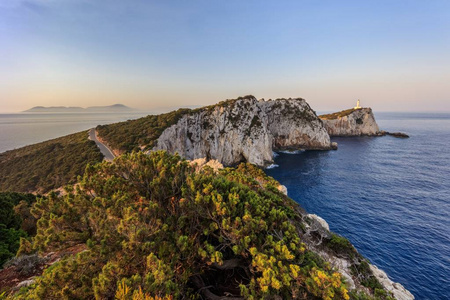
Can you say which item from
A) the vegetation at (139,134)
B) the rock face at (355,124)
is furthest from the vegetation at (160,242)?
the rock face at (355,124)

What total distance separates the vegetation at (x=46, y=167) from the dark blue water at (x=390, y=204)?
43.2 meters

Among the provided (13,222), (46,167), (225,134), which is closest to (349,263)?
(13,222)

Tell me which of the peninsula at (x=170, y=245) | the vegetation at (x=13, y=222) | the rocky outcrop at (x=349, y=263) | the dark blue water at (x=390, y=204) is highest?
the peninsula at (x=170, y=245)

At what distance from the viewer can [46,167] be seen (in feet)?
126

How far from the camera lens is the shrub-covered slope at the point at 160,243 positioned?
6.27 metres

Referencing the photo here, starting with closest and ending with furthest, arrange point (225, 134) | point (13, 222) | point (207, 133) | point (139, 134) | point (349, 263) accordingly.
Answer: point (349, 263)
point (13, 222)
point (139, 134)
point (207, 133)
point (225, 134)

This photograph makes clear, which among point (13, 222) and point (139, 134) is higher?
point (139, 134)

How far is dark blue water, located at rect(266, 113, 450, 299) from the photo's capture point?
73.0 feet

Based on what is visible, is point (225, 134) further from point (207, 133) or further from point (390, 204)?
point (390, 204)

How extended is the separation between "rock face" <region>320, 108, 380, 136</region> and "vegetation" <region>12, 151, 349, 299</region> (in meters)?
119

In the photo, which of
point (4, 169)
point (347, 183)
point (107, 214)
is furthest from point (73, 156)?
point (347, 183)

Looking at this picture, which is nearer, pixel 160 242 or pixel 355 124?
pixel 160 242

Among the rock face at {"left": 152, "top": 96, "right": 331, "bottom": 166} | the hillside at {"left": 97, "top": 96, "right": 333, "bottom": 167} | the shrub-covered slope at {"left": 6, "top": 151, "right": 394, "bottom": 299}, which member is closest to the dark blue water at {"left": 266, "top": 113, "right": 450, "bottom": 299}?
the rock face at {"left": 152, "top": 96, "right": 331, "bottom": 166}

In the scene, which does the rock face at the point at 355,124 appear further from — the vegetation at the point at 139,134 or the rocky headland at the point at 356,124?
the vegetation at the point at 139,134
